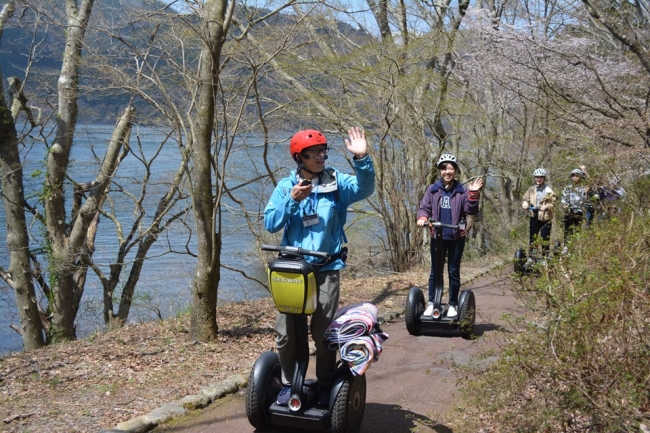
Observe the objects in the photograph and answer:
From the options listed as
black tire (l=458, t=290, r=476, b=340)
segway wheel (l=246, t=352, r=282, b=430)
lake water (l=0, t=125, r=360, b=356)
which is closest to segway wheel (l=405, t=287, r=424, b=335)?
black tire (l=458, t=290, r=476, b=340)

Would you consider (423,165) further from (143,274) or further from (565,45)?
(143,274)

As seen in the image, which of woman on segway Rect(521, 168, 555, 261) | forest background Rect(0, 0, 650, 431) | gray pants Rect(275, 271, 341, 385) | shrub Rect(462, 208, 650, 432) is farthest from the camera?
woman on segway Rect(521, 168, 555, 261)

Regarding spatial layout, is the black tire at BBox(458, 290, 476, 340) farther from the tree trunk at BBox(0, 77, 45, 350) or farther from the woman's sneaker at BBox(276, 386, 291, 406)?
the tree trunk at BBox(0, 77, 45, 350)

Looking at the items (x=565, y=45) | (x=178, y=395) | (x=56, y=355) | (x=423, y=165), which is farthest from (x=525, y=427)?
(x=565, y=45)

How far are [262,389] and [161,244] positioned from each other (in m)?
12.8

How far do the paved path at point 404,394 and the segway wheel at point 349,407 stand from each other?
0.38 metres

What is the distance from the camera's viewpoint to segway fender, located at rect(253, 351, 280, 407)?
165 inches

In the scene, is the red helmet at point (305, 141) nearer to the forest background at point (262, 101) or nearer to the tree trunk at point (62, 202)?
the forest background at point (262, 101)

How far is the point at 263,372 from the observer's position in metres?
4.24

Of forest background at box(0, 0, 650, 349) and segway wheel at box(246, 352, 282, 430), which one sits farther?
forest background at box(0, 0, 650, 349)

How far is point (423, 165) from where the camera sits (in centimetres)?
1335

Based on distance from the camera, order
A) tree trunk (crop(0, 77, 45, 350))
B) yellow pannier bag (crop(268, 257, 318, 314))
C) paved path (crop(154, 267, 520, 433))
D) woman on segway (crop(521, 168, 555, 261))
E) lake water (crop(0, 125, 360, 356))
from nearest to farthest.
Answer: yellow pannier bag (crop(268, 257, 318, 314)) < paved path (crop(154, 267, 520, 433)) < woman on segway (crop(521, 168, 555, 261)) < tree trunk (crop(0, 77, 45, 350)) < lake water (crop(0, 125, 360, 356))

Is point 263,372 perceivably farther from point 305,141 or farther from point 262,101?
point 262,101

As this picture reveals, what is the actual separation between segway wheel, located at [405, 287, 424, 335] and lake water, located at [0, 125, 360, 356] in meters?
6.25
